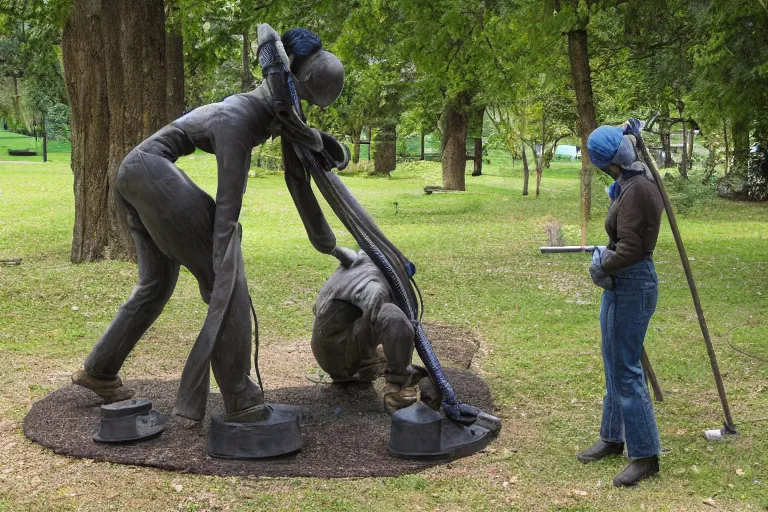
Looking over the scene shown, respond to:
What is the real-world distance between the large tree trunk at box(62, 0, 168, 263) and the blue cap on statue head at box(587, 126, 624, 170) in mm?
7763

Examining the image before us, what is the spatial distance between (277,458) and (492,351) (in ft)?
11.4

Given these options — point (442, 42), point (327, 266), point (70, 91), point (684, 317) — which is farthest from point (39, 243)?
point (684, 317)

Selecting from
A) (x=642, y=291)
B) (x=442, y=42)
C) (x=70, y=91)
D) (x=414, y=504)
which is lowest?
(x=414, y=504)

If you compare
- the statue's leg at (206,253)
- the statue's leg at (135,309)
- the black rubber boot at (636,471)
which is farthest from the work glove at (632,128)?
the statue's leg at (135,309)

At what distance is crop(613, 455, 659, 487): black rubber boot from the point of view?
16.1ft

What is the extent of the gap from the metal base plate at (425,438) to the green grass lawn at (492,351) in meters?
0.13

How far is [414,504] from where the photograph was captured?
15.3 ft

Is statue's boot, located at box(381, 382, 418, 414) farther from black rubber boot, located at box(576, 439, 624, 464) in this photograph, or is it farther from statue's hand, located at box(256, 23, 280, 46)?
statue's hand, located at box(256, 23, 280, 46)

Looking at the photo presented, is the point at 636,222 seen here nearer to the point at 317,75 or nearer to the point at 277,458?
the point at 317,75

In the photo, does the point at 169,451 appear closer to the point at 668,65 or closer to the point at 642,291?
the point at 642,291

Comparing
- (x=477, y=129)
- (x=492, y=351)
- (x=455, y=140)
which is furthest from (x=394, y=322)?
(x=477, y=129)

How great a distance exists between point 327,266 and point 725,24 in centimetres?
648

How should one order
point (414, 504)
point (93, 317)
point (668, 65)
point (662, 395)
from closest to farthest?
point (414, 504) < point (662, 395) < point (93, 317) < point (668, 65)

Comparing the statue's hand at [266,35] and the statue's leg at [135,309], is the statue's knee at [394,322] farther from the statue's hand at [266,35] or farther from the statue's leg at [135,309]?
the statue's hand at [266,35]
